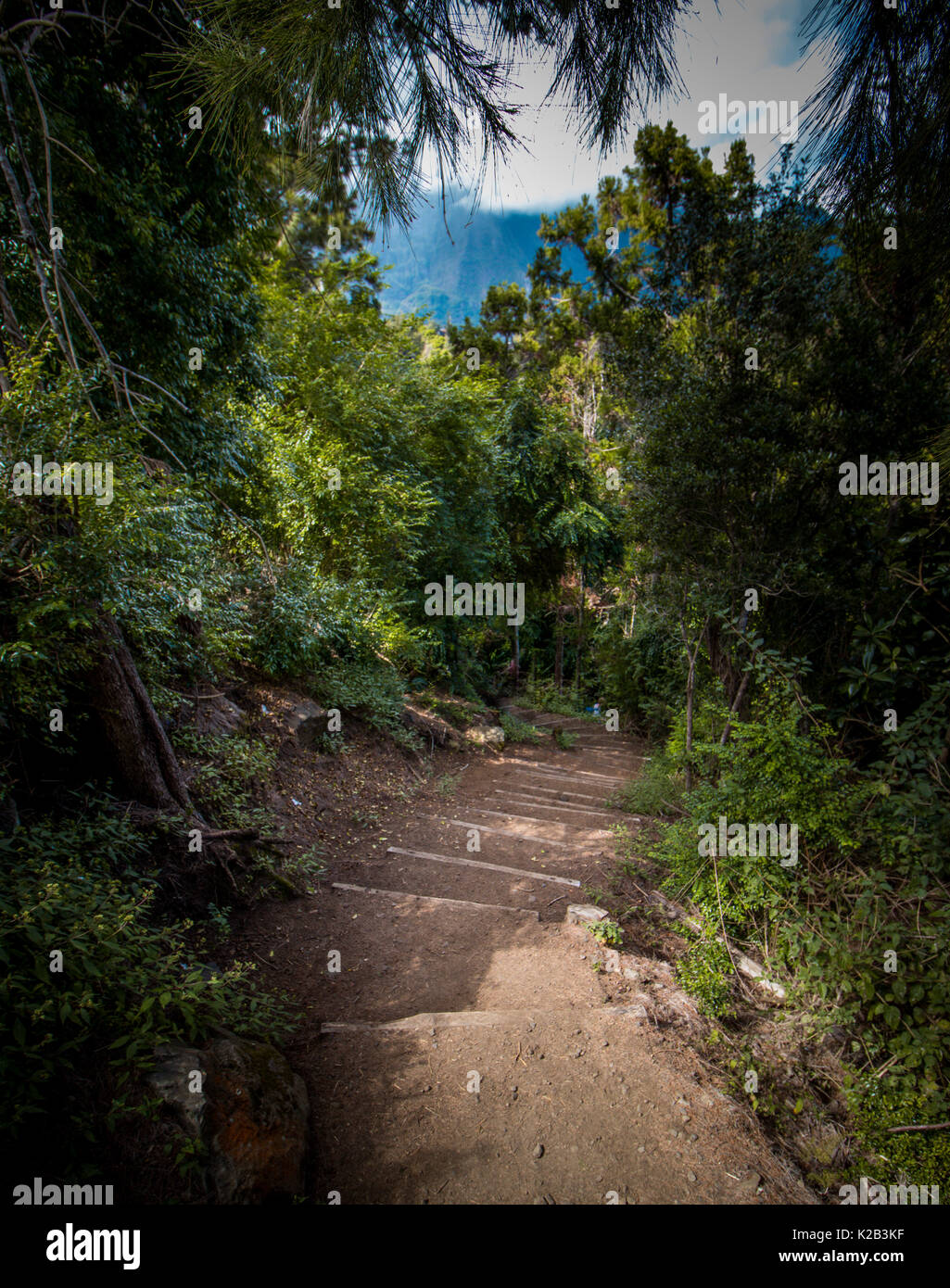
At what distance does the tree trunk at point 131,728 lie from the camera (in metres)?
3.25

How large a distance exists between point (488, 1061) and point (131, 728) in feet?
9.47

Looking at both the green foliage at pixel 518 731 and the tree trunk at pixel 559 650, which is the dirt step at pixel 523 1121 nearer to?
the green foliage at pixel 518 731

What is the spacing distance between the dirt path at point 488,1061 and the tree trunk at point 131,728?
1109mm

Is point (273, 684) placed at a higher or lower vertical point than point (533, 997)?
higher

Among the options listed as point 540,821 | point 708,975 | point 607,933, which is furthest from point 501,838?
point 708,975

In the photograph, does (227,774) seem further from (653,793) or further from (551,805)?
(653,793)

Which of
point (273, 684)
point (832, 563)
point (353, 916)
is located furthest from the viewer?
point (273, 684)

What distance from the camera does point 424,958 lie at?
3426 mm

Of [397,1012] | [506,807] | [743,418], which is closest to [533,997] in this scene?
[397,1012]

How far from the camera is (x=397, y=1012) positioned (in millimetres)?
2957

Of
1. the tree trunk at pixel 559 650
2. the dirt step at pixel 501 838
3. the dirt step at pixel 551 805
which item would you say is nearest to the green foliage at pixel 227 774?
the dirt step at pixel 501 838

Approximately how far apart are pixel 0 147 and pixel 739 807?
234 inches

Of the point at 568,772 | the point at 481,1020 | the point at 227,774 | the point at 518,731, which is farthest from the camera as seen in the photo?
the point at 518,731

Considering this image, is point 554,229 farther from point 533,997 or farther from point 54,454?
point 533,997
